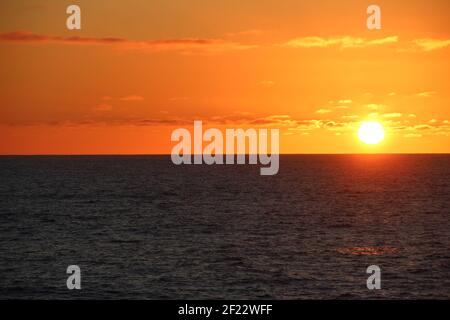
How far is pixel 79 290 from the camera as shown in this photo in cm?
4391

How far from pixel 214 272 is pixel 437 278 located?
57.4ft

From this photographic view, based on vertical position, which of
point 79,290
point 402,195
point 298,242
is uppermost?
point 402,195

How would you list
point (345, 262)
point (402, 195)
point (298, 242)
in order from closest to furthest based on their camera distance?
point (345, 262) → point (298, 242) → point (402, 195)

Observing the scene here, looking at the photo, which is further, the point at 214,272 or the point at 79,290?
the point at 214,272

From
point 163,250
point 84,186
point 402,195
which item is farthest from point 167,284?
point 84,186

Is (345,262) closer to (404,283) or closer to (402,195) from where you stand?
(404,283)

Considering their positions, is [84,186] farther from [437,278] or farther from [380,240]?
[437,278]

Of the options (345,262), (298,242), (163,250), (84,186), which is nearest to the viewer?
(345,262)

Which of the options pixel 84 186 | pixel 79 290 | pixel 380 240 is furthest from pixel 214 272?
pixel 84 186
